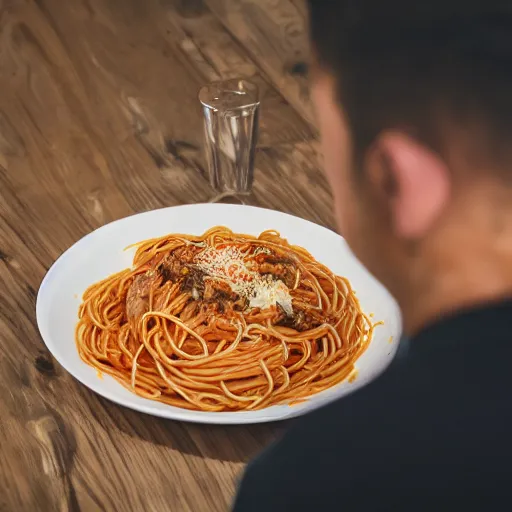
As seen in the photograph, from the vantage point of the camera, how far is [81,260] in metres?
1.46

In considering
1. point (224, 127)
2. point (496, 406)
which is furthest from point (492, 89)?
point (224, 127)

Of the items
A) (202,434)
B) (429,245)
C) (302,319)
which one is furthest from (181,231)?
(429,245)

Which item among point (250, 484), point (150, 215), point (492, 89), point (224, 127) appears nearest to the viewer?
point (492, 89)

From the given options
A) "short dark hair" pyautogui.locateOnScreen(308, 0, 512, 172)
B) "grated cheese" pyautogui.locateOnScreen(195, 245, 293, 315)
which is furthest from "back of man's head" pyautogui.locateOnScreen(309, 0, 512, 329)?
"grated cheese" pyautogui.locateOnScreen(195, 245, 293, 315)

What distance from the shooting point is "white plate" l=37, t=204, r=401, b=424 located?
1.20 m

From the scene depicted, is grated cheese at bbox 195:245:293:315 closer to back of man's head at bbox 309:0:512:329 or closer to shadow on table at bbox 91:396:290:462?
shadow on table at bbox 91:396:290:462

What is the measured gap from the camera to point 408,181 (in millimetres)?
619

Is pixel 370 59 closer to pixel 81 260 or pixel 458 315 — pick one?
pixel 458 315

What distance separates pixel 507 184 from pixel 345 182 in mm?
144

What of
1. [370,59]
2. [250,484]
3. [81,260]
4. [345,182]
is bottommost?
[81,260]

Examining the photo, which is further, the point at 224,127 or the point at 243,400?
the point at 224,127

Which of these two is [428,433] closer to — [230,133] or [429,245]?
[429,245]

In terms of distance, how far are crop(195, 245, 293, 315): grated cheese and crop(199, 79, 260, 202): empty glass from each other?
1.27 ft

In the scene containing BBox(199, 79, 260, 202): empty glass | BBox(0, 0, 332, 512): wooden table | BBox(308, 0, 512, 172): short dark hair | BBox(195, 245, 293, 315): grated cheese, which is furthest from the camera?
BBox(199, 79, 260, 202): empty glass
